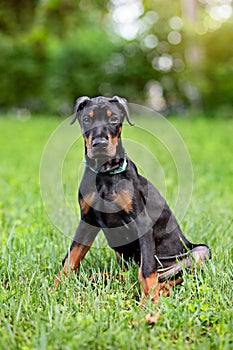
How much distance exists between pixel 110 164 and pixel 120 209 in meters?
0.26

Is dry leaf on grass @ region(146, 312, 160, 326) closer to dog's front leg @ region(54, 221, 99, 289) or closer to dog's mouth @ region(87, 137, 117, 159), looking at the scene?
dog's front leg @ region(54, 221, 99, 289)

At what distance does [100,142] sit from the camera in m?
2.53

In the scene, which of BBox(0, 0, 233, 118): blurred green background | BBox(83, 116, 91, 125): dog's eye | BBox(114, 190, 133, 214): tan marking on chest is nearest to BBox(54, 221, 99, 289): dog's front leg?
Answer: BBox(114, 190, 133, 214): tan marking on chest

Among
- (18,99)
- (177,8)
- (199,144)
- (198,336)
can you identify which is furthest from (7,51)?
(198,336)

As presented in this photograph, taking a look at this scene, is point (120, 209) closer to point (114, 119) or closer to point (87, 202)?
point (87, 202)

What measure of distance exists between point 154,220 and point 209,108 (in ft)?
51.1

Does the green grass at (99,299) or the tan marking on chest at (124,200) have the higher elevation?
the tan marking on chest at (124,200)

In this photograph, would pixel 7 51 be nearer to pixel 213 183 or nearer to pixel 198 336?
pixel 213 183

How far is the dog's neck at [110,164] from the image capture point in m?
2.72

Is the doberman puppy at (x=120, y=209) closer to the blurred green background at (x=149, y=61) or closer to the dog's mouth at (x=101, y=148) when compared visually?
the dog's mouth at (x=101, y=148)

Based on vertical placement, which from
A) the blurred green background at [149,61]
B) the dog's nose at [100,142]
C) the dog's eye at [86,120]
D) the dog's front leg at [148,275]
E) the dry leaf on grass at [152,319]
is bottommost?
the dry leaf on grass at [152,319]

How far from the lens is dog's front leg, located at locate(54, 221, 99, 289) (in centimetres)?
287

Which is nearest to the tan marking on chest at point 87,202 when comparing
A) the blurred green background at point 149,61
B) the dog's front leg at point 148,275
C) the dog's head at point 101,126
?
the dog's head at point 101,126

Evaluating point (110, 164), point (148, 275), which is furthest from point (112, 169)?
point (148, 275)
